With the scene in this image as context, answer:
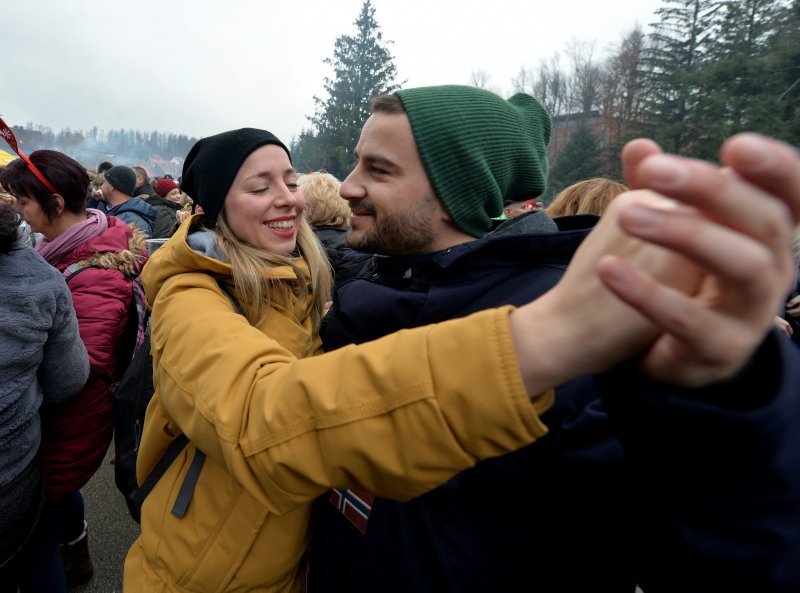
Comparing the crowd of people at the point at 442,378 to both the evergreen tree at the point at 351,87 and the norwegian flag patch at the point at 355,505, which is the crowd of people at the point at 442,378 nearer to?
the norwegian flag patch at the point at 355,505

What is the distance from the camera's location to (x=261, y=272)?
4.97 ft

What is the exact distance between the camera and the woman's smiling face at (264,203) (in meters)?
1.77

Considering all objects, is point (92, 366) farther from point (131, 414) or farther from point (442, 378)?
point (442, 378)

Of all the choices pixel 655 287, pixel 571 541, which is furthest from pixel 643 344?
pixel 571 541

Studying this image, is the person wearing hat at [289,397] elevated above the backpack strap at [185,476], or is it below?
above

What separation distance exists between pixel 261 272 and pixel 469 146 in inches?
31.4

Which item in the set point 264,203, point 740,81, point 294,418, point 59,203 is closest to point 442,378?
point 294,418

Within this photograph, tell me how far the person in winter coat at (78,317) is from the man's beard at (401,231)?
1.72 m

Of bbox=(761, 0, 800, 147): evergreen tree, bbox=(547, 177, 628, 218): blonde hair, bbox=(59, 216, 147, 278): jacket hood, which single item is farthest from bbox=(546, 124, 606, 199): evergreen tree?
bbox=(59, 216, 147, 278): jacket hood

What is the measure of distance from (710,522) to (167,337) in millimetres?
1150

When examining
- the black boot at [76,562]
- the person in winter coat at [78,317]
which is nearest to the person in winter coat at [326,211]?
the person in winter coat at [78,317]

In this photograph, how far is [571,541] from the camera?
1.07m

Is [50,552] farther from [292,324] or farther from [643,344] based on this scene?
[643,344]

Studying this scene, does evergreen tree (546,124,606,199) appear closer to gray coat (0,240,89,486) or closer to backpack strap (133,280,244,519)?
gray coat (0,240,89,486)
